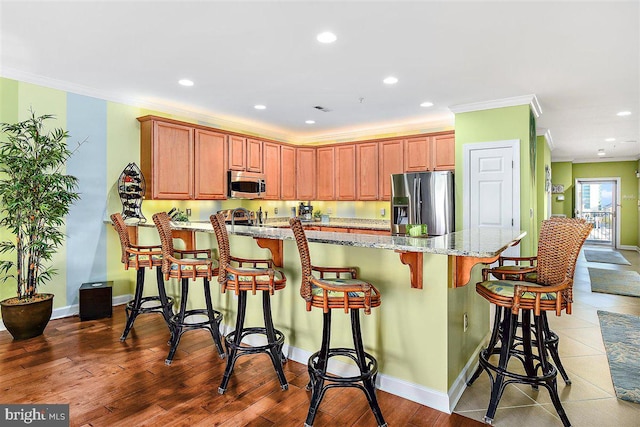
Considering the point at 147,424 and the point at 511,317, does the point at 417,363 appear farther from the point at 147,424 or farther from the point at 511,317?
the point at 147,424

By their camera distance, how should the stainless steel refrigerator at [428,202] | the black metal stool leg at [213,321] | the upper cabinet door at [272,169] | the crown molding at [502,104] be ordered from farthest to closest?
the upper cabinet door at [272,169]
the stainless steel refrigerator at [428,202]
the crown molding at [502,104]
the black metal stool leg at [213,321]

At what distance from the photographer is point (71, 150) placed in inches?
160

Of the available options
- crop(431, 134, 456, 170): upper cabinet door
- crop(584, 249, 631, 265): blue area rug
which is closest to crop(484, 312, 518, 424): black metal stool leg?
crop(431, 134, 456, 170): upper cabinet door

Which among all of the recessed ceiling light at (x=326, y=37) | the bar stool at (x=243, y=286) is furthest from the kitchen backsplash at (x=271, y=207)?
the recessed ceiling light at (x=326, y=37)

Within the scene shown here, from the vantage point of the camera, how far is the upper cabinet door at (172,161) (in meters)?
4.50

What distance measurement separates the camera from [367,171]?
20.1ft

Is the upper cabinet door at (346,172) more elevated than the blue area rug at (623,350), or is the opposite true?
the upper cabinet door at (346,172)

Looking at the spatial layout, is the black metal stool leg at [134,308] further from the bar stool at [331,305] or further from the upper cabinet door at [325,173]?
the upper cabinet door at [325,173]

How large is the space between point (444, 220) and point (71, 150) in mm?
4521

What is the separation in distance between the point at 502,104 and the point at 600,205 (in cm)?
926

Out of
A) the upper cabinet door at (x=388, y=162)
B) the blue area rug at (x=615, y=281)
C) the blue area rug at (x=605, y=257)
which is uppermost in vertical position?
the upper cabinet door at (x=388, y=162)

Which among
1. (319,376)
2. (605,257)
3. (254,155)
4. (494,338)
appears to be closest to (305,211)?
(254,155)

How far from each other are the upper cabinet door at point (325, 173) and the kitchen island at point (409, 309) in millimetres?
3702

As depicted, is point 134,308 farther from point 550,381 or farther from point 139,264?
point 550,381
